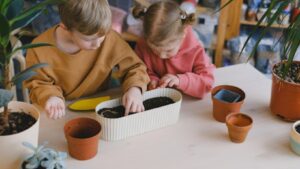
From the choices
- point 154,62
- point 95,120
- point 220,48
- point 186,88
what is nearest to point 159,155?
point 95,120

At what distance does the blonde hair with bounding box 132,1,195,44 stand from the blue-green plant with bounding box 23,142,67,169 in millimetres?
480

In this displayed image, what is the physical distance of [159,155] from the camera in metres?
0.94

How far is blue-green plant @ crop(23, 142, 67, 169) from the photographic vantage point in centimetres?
80

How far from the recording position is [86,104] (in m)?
1.12

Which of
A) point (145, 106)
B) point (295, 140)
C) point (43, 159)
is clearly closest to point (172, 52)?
point (145, 106)

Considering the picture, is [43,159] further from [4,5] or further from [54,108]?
[4,5]

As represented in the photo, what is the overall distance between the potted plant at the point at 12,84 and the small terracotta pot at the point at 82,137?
0.09 meters

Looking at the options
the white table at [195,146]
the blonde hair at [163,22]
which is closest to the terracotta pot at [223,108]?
the white table at [195,146]

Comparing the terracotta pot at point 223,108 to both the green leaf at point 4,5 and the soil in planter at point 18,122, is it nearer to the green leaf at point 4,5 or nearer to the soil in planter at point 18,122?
the soil in planter at point 18,122

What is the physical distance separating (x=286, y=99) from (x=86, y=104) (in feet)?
1.89

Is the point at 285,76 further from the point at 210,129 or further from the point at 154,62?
the point at 154,62

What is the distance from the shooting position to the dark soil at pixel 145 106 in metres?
1.00

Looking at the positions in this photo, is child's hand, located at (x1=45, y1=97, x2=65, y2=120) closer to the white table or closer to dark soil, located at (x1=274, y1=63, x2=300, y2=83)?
the white table

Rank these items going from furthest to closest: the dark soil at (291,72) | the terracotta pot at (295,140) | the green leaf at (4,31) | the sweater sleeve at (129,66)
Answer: the sweater sleeve at (129,66) → the dark soil at (291,72) → the terracotta pot at (295,140) → the green leaf at (4,31)
